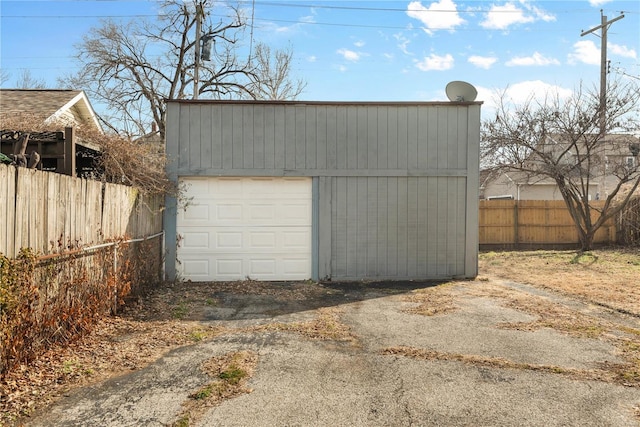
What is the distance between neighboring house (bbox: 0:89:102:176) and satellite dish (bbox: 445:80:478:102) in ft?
21.6

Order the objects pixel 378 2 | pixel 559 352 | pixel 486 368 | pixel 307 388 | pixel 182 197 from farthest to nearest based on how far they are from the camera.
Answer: pixel 378 2 < pixel 182 197 < pixel 559 352 < pixel 486 368 < pixel 307 388

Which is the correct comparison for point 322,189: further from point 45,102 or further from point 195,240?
point 45,102

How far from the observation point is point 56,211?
4.16 meters

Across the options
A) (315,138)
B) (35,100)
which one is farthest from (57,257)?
(35,100)

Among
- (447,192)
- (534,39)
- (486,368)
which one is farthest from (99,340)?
(534,39)

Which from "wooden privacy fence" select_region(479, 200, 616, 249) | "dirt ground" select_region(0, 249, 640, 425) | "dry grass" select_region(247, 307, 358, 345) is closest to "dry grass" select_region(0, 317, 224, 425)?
"dirt ground" select_region(0, 249, 640, 425)


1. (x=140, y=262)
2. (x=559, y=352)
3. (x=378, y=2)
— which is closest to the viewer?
(x=559, y=352)

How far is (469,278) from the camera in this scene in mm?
8789

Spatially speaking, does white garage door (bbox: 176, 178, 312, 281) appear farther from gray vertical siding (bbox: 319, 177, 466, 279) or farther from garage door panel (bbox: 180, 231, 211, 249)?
gray vertical siding (bbox: 319, 177, 466, 279)

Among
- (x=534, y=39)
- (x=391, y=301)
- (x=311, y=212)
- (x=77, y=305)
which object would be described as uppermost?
(x=534, y=39)

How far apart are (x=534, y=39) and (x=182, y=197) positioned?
14.8m

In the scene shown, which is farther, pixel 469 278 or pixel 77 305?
pixel 469 278

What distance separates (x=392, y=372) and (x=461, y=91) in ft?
21.9

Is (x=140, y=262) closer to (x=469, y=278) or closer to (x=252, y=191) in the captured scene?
(x=252, y=191)
